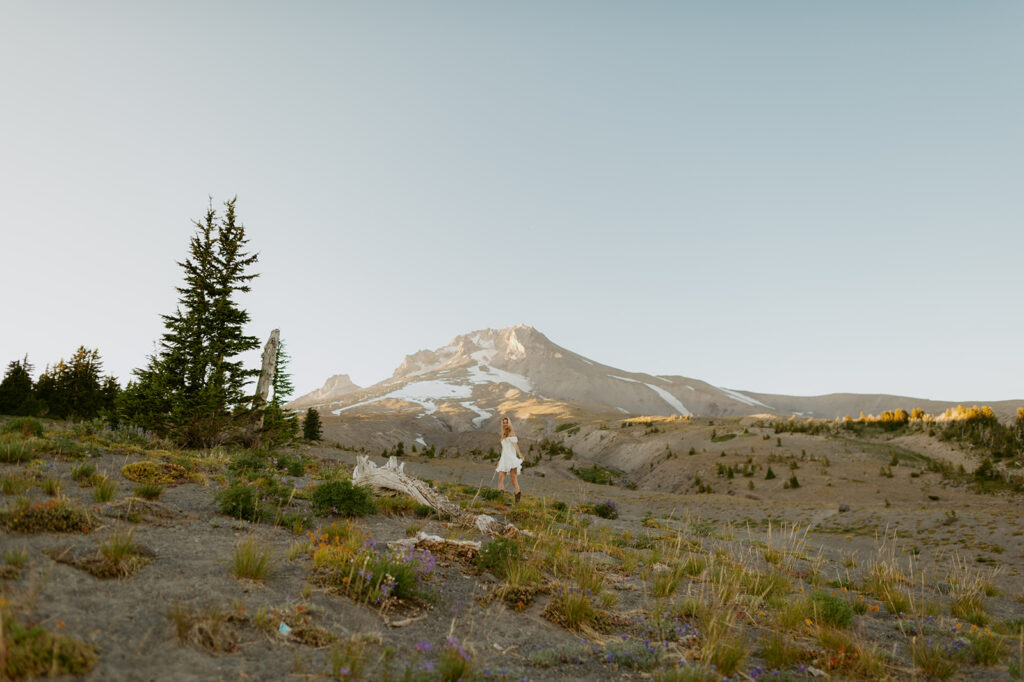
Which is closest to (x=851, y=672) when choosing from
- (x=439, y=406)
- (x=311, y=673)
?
(x=311, y=673)

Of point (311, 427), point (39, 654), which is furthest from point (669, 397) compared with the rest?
point (39, 654)

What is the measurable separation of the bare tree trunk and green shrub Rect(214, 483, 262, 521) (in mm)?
14304

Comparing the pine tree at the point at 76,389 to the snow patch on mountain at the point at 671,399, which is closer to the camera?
the pine tree at the point at 76,389

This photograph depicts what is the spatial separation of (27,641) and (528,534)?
6899 millimetres

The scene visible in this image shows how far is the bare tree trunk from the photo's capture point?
21156mm

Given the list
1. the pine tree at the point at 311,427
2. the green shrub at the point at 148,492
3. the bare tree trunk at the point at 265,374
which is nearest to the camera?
the green shrub at the point at 148,492

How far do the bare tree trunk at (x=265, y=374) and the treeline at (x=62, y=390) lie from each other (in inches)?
1133

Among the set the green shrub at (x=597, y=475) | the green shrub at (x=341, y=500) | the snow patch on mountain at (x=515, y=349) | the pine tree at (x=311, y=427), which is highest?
the snow patch on mountain at (x=515, y=349)

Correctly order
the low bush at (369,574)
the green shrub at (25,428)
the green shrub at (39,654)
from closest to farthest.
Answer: the green shrub at (39,654), the low bush at (369,574), the green shrub at (25,428)

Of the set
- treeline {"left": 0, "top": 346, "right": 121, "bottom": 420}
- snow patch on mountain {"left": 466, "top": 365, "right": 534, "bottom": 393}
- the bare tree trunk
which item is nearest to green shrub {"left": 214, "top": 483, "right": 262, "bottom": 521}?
the bare tree trunk

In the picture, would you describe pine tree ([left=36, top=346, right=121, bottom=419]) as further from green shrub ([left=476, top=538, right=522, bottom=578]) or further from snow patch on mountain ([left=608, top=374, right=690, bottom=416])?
snow patch on mountain ([left=608, top=374, right=690, bottom=416])

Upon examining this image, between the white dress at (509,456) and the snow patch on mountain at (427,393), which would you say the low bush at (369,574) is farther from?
the snow patch on mountain at (427,393)

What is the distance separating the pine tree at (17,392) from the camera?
39.4m

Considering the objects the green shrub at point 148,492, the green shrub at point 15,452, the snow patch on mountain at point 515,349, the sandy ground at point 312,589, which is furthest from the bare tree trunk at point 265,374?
the snow patch on mountain at point 515,349
